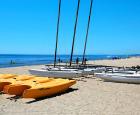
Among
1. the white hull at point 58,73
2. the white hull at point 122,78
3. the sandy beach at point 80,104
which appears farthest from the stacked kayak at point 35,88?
the white hull at point 58,73

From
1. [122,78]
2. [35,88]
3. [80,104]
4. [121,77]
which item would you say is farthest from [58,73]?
[80,104]

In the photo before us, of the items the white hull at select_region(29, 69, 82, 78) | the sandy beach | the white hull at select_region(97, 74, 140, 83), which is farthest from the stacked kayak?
the white hull at select_region(29, 69, 82, 78)

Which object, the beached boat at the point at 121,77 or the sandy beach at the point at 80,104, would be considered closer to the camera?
the sandy beach at the point at 80,104

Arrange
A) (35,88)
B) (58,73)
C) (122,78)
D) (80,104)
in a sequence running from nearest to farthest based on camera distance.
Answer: (80,104) < (35,88) < (122,78) < (58,73)

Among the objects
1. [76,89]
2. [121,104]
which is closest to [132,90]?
[76,89]

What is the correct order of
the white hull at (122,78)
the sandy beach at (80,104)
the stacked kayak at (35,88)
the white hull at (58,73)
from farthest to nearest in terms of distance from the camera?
the white hull at (58,73) < the white hull at (122,78) < the stacked kayak at (35,88) < the sandy beach at (80,104)

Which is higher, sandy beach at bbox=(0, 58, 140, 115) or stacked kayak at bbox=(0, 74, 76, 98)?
stacked kayak at bbox=(0, 74, 76, 98)

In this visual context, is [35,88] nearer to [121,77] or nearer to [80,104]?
[80,104]

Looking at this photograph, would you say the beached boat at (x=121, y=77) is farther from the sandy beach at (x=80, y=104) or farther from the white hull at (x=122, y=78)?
the sandy beach at (x=80, y=104)

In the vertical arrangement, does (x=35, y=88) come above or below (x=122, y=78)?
below

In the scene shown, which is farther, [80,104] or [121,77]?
[121,77]

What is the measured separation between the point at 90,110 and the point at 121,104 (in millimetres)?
1718

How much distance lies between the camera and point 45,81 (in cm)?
1733

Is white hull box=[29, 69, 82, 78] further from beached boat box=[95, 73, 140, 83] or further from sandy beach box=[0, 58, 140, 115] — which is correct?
sandy beach box=[0, 58, 140, 115]
